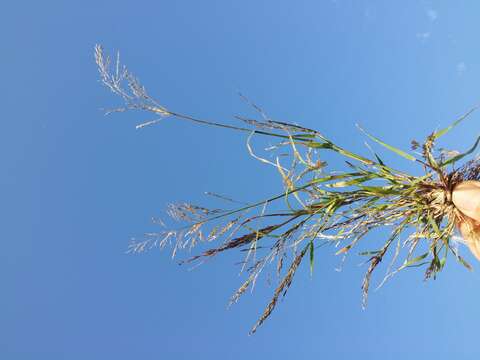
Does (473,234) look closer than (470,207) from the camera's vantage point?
No

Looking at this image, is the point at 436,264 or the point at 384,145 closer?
the point at 384,145

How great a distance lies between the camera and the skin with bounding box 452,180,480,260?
5.12 ft

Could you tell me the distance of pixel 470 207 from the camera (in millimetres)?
1600

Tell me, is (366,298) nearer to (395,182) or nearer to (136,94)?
(395,182)

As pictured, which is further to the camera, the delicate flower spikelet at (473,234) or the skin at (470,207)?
the delicate flower spikelet at (473,234)

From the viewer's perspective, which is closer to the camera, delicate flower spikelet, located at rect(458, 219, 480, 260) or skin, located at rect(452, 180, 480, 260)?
skin, located at rect(452, 180, 480, 260)

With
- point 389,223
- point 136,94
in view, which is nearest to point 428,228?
point 389,223

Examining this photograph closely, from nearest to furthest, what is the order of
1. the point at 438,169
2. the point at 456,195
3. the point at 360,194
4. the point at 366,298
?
1. the point at 456,195
2. the point at 438,169
3. the point at 360,194
4. the point at 366,298

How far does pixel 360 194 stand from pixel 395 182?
0.17 metres

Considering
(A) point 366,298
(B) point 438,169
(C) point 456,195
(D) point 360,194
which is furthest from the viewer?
(A) point 366,298

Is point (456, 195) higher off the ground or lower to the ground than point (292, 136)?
lower

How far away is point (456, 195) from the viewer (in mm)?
1762

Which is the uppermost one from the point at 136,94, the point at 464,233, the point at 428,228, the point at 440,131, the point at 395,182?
the point at 136,94

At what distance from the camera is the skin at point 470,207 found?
156cm
